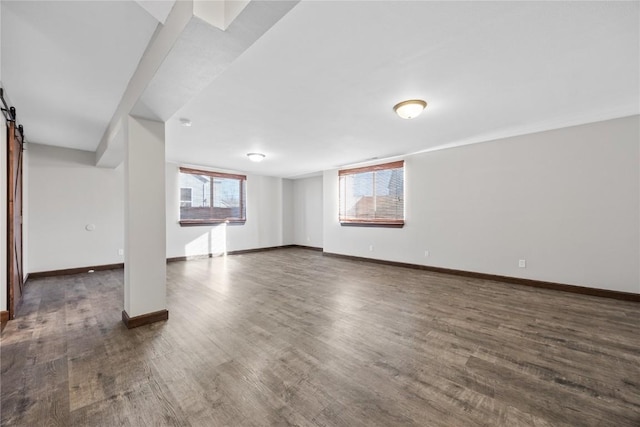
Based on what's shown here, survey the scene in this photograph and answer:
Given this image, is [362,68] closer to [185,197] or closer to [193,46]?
[193,46]

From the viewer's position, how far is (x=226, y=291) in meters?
3.79

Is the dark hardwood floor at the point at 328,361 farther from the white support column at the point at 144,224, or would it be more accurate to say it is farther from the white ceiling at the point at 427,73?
the white ceiling at the point at 427,73

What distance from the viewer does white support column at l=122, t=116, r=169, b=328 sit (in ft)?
8.33

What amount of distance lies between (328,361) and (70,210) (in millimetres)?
5933

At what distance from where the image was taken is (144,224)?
2.61 meters

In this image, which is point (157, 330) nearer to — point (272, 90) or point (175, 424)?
point (175, 424)

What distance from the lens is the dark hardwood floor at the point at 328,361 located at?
147 cm

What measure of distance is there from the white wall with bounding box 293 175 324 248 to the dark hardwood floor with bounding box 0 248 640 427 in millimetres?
4864

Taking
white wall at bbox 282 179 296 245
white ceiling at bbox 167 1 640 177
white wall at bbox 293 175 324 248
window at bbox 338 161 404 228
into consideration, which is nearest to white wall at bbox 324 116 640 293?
window at bbox 338 161 404 228

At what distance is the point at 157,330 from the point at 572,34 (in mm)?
4360

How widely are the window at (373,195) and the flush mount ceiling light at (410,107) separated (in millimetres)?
2742

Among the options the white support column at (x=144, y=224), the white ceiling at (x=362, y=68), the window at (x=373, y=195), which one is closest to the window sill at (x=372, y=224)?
the window at (x=373, y=195)

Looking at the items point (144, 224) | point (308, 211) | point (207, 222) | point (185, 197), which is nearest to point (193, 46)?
point (144, 224)

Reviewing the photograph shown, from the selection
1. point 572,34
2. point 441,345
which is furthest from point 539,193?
point 441,345
